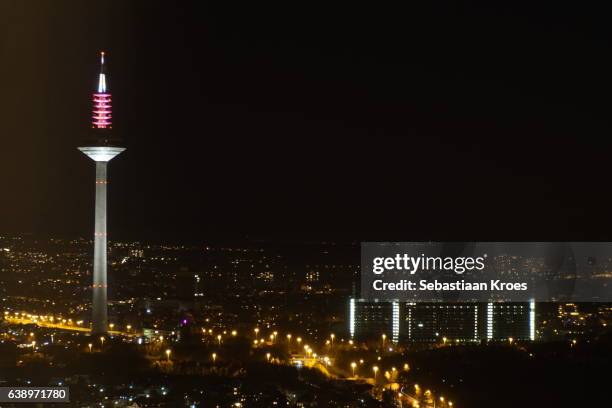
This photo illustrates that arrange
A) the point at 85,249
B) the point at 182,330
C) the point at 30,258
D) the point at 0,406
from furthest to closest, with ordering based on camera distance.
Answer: the point at 85,249, the point at 30,258, the point at 182,330, the point at 0,406

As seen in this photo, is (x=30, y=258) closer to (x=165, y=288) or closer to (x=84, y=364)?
(x=165, y=288)

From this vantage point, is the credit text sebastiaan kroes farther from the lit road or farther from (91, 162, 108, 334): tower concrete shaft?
the lit road

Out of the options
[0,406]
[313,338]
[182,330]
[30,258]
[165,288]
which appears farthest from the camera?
[30,258]

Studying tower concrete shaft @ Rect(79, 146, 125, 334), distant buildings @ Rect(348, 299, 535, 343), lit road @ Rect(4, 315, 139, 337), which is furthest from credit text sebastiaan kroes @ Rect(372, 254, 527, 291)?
tower concrete shaft @ Rect(79, 146, 125, 334)

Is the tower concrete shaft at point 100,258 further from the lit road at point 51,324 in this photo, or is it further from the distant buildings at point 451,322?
the distant buildings at point 451,322

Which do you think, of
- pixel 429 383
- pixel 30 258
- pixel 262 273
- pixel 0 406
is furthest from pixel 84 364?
pixel 30 258

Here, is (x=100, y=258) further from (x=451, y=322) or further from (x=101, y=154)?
(x=451, y=322)
